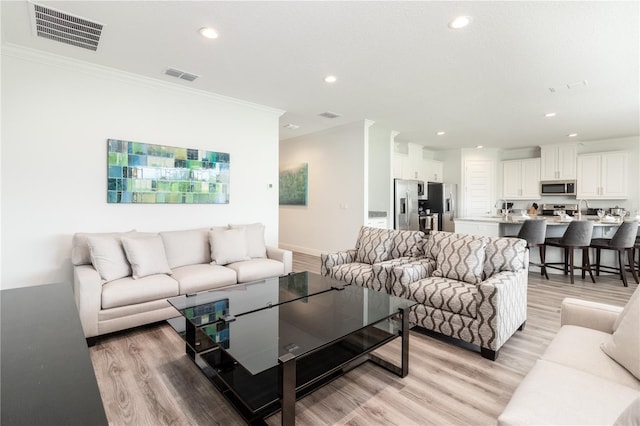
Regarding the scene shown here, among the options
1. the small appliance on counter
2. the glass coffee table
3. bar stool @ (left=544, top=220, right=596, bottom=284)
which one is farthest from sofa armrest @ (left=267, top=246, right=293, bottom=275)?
the small appliance on counter

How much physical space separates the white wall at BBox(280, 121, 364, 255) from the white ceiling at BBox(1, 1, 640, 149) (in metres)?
1.07

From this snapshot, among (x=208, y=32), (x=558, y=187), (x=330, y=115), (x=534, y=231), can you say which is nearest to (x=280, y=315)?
(x=208, y=32)

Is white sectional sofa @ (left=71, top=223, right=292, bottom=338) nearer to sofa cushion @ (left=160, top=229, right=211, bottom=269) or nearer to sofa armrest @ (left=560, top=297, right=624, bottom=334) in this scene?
sofa cushion @ (left=160, top=229, right=211, bottom=269)

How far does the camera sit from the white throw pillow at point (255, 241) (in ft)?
13.3

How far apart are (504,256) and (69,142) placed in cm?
455

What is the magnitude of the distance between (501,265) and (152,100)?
4302mm

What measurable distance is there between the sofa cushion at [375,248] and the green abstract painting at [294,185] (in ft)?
10.6

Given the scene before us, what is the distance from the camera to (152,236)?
333cm

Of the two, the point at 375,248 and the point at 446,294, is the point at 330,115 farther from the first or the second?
the point at 446,294

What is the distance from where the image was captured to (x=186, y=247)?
11.9ft

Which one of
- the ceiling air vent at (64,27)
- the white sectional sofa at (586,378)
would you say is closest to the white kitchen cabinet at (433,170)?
the white sectional sofa at (586,378)

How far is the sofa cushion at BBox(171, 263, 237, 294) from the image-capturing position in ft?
10.1

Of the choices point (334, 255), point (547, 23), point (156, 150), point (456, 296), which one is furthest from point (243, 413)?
point (547, 23)

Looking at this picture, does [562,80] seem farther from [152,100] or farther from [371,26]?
[152,100]
